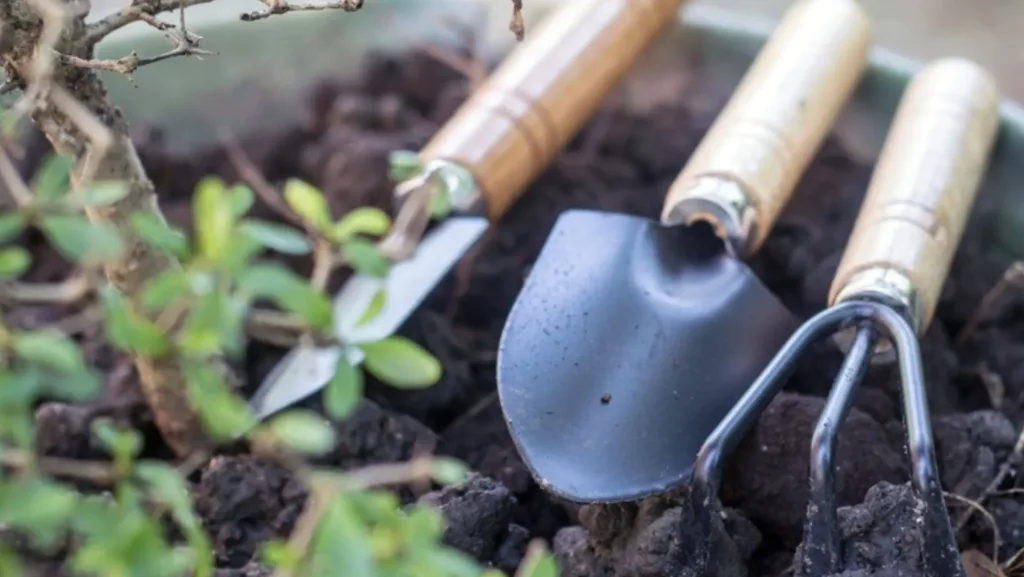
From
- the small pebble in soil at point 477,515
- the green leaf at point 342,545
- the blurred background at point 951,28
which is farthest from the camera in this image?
the blurred background at point 951,28

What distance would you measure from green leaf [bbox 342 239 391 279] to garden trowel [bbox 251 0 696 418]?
0.26m

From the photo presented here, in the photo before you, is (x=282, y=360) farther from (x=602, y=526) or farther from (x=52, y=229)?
(x=52, y=229)

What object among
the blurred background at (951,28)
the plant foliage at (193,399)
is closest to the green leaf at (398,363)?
the plant foliage at (193,399)

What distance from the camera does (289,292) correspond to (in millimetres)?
296

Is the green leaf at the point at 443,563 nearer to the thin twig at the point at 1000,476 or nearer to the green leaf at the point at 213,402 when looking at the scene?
the green leaf at the point at 213,402

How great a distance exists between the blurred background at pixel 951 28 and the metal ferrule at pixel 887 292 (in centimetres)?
69

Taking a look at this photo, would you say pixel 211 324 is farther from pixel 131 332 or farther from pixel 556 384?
pixel 556 384

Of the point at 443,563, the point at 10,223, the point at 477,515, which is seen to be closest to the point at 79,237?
the point at 10,223

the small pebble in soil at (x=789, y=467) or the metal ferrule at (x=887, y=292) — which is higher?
the metal ferrule at (x=887, y=292)

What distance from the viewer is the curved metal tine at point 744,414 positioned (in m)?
0.49

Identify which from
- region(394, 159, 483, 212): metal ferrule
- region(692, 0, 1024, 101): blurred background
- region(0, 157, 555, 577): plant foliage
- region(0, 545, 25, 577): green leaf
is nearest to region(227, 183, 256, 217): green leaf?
region(0, 157, 555, 577): plant foliage

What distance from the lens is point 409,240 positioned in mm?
653

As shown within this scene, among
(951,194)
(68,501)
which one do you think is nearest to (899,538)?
(951,194)

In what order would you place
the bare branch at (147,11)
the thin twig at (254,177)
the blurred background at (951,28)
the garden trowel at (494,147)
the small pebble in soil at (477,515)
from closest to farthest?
the bare branch at (147,11) < the small pebble in soil at (477,515) < the garden trowel at (494,147) < the thin twig at (254,177) < the blurred background at (951,28)
